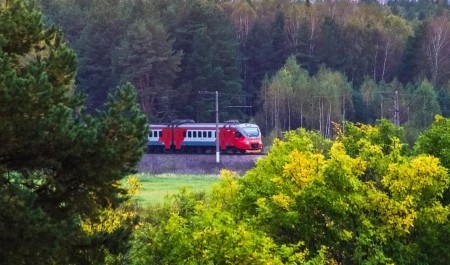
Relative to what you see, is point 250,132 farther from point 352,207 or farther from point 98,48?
point 352,207

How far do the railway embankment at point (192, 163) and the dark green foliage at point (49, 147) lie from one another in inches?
1230

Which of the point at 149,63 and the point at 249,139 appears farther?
the point at 149,63

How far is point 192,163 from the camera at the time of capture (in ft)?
160

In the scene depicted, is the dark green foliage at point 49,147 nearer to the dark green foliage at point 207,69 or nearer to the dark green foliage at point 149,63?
the dark green foliage at point 149,63

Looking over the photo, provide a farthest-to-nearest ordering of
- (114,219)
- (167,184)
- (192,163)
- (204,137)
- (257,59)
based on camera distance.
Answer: (257,59)
(204,137)
(192,163)
(167,184)
(114,219)

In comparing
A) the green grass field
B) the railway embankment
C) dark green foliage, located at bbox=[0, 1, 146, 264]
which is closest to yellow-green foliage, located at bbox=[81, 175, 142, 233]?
dark green foliage, located at bbox=[0, 1, 146, 264]

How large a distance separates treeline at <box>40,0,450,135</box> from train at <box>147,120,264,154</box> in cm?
545

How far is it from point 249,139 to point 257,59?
1942cm

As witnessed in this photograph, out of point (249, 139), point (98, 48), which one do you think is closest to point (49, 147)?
point (249, 139)

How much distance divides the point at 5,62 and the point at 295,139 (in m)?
8.60

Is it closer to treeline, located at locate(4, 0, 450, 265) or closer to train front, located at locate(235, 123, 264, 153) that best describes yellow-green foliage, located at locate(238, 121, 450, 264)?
treeline, located at locate(4, 0, 450, 265)

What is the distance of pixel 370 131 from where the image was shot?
20.0 metres

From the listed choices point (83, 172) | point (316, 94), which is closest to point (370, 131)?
point (83, 172)

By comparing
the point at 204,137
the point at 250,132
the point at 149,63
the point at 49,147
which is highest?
the point at 49,147
